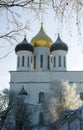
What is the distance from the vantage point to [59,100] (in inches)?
1558

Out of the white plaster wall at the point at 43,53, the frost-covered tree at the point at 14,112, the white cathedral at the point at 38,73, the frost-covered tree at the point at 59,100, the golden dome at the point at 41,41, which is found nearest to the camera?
the frost-covered tree at the point at 59,100

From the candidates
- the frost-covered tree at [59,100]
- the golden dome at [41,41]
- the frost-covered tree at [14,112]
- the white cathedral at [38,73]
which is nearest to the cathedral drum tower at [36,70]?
the white cathedral at [38,73]

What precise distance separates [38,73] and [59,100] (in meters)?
6.66

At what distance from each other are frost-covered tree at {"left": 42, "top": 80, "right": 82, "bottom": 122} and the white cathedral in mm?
2394

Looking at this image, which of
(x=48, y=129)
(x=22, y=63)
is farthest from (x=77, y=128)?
(x=22, y=63)

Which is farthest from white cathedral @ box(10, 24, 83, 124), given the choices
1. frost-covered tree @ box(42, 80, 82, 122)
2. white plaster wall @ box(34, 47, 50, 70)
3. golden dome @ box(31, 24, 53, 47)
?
frost-covered tree @ box(42, 80, 82, 122)

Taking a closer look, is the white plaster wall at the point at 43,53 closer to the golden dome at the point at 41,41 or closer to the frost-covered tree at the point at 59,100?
the golden dome at the point at 41,41

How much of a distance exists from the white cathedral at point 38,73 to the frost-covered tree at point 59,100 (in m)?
2.39

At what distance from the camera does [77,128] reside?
23609mm

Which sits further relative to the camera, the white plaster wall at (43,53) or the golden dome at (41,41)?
the golden dome at (41,41)

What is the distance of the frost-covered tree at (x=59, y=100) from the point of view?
38219mm

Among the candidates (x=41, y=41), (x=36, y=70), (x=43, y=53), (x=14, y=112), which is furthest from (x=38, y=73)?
(x=14, y=112)

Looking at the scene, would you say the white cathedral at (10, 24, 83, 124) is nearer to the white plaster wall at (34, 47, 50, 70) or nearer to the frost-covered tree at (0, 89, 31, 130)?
the white plaster wall at (34, 47, 50, 70)

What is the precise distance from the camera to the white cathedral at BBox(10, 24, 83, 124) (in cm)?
4422
